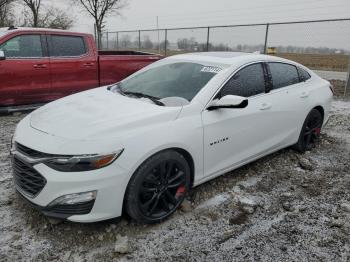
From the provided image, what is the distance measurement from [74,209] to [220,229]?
133cm

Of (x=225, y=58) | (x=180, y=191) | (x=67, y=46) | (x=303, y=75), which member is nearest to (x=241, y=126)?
(x=225, y=58)

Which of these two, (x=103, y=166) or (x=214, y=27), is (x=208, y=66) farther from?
(x=214, y=27)

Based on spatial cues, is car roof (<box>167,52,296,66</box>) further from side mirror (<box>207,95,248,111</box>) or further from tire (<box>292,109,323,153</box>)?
tire (<box>292,109,323,153</box>)

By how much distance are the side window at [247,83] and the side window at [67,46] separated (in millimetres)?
4460

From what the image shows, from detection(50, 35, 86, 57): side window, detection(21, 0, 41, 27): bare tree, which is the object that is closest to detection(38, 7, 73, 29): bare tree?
detection(21, 0, 41, 27): bare tree

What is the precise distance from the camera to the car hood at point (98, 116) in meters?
2.75

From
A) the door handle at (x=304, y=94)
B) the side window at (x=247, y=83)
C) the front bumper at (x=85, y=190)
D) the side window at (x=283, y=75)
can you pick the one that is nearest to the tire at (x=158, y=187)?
the front bumper at (x=85, y=190)

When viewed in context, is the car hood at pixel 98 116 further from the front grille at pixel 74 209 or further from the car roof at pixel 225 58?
the car roof at pixel 225 58

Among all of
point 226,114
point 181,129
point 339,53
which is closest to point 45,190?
point 181,129

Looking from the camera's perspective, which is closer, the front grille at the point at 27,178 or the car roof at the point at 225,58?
the front grille at the point at 27,178

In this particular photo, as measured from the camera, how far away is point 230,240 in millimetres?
2893

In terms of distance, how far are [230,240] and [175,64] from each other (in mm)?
2194

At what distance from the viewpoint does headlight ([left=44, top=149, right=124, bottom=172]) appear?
8.37 ft

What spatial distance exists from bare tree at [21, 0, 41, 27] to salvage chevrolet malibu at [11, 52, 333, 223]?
73.5ft
